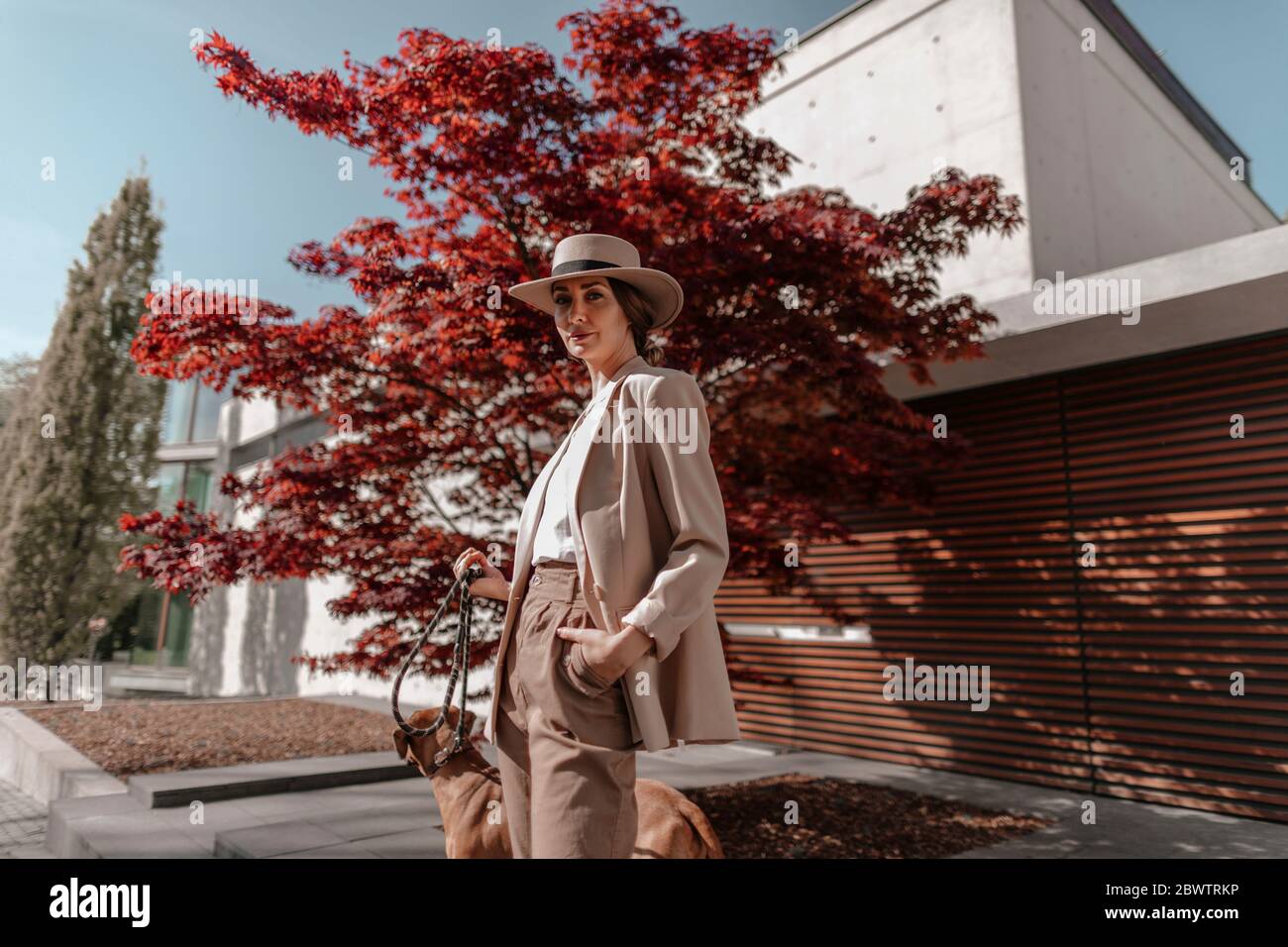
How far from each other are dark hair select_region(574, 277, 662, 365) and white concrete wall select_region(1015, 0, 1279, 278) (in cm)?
629

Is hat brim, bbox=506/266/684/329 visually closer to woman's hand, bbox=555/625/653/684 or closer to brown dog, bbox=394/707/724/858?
woman's hand, bbox=555/625/653/684

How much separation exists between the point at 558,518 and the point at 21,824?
6.60 meters

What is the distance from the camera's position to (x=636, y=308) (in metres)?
2.01

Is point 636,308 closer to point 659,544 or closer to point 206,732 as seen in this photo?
point 659,544

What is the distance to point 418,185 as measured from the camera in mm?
4910

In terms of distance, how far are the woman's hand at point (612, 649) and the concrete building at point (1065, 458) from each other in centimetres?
566

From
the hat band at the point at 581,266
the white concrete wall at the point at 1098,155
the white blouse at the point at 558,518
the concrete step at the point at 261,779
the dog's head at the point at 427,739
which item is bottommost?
the concrete step at the point at 261,779

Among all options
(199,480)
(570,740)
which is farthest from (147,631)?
(570,740)

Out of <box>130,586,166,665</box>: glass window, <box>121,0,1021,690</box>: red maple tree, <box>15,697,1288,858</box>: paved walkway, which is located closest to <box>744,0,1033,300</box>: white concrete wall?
<box>121,0,1021,690</box>: red maple tree

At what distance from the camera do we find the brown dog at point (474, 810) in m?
2.86

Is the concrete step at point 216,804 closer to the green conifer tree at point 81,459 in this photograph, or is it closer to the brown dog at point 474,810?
the brown dog at point 474,810

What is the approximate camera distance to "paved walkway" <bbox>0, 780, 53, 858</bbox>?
5199 millimetres

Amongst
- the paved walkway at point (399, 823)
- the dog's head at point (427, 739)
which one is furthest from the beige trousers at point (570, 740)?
the paved walkway at point (399, 823)
